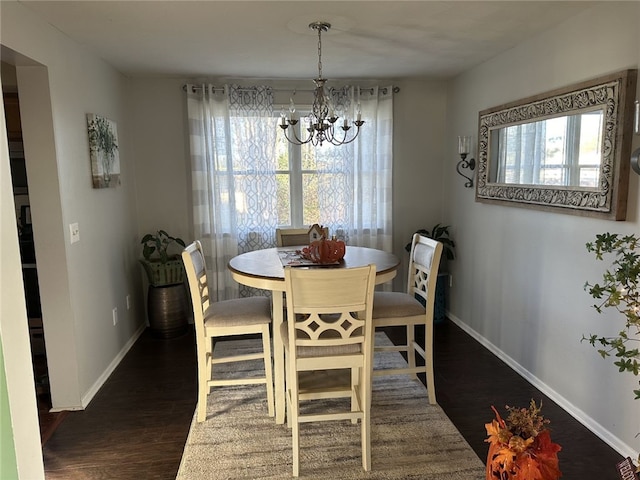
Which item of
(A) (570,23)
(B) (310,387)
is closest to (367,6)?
(A) (570,23)

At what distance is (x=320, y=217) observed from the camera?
4293 millimetres

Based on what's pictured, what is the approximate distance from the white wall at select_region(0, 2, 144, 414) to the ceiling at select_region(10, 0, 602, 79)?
0.53ft

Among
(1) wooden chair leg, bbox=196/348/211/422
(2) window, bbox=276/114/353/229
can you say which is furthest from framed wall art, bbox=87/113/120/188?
(1) wooden chair leg, bbox=196/348/211/422

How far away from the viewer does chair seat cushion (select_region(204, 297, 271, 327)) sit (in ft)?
8.32

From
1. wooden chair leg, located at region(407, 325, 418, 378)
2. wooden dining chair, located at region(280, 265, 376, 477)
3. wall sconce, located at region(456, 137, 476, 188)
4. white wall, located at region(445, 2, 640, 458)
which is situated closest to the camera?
wooden dining chair, located at region(280, 265, 376, 477)

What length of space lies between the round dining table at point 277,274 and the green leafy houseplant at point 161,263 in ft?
4.02

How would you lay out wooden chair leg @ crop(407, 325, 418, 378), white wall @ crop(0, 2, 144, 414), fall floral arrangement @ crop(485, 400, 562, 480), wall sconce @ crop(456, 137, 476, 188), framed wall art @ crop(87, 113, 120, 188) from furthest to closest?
wall sconce @ crop(456, 137, 476, 188) < framed wall art @ crop(87, 113, 120, 188) < wooden chair leg @ crop(407, 325, 418, 378) < white wall @ crop(0, 2, 144, 414) < fall floral arrangement @ crop(485, 400, 562, 480)

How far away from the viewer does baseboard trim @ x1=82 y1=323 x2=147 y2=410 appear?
284cm

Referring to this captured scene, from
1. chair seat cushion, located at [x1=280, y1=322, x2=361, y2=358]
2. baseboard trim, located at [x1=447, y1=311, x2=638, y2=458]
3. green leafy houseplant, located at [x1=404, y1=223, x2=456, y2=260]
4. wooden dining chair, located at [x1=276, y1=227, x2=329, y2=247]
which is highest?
wooden dining chair, located at [x1=276, y1=227, x2=329, y2=247]

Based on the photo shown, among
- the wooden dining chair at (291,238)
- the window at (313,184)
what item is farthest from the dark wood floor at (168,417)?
the window at (313,184)

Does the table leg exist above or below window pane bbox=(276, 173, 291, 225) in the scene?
below

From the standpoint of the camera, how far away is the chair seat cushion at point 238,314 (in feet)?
8.32

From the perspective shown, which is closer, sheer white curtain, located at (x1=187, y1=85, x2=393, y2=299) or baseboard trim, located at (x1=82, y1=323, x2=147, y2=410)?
baseboard trim, located at (x1=82, y1=323, x2=147, y2=410)

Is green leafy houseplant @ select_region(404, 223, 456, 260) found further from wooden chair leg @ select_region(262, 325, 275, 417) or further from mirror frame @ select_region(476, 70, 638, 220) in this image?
wooden chair leg @ select_region(262, 325, 275, 417)
